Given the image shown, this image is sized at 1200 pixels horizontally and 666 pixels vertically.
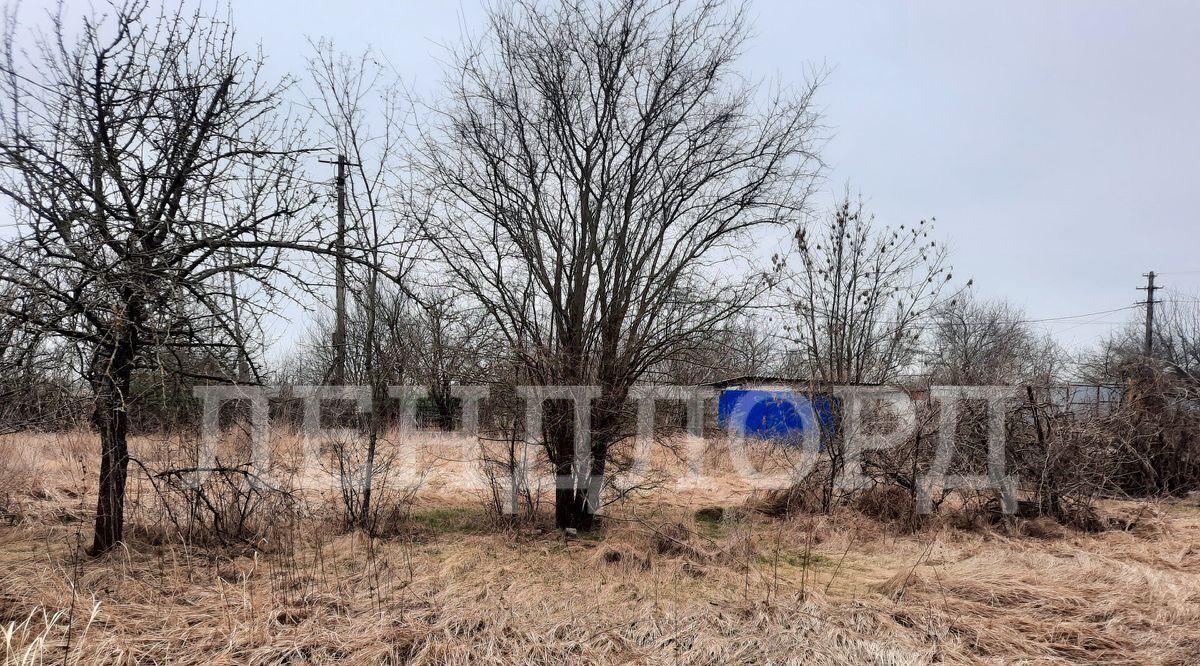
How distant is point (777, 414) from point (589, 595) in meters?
7.11

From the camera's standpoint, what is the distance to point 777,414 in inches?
437

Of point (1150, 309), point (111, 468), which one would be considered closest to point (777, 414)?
point (111, 468)

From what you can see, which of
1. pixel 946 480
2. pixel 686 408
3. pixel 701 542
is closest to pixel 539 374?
pixel 686 408

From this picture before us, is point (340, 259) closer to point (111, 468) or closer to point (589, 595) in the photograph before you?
point (111, 468)

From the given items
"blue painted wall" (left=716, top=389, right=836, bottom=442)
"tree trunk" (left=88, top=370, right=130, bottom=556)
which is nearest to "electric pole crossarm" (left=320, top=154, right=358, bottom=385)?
"tree trunk" (left=88, top=370, right=130, bottom=556)

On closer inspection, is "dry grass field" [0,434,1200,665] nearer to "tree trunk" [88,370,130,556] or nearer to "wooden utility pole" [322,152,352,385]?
"tree trunk" [88,370,130,556]

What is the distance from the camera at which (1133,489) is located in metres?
9.66

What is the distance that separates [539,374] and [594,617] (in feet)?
8.35

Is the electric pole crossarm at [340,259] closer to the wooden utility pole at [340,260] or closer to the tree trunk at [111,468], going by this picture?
the wooden utility pole at [340,260]

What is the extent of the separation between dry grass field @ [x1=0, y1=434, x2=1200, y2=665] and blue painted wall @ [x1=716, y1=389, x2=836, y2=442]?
153cm

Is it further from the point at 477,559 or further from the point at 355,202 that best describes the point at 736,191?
the point at 477,559

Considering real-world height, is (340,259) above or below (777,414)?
above

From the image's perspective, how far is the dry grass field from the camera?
3.75 metres

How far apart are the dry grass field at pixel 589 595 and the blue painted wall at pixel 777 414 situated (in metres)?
1.53
